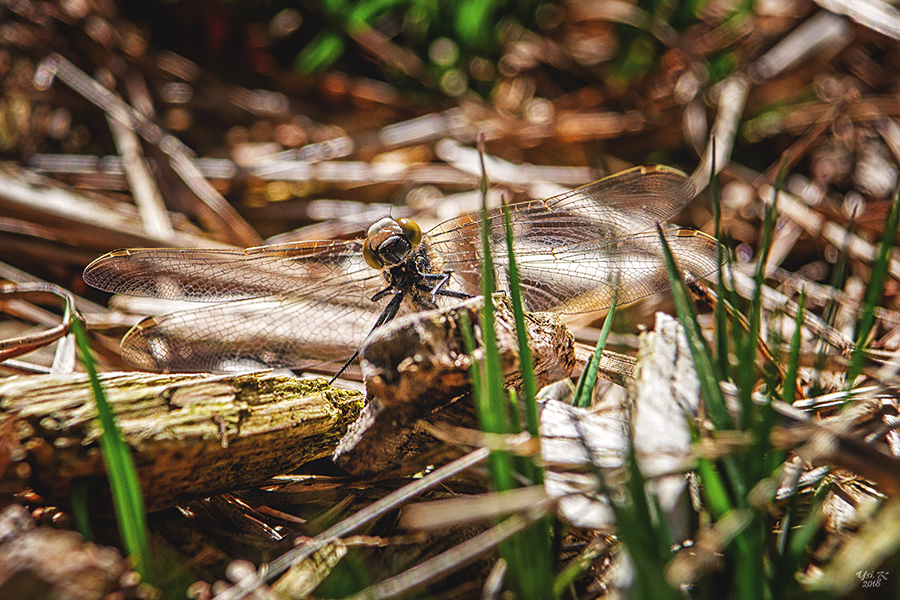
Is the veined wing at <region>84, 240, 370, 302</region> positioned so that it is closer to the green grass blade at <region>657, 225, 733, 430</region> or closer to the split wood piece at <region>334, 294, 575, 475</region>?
the split wood piece at <region>334, 294, 575, 475</region>

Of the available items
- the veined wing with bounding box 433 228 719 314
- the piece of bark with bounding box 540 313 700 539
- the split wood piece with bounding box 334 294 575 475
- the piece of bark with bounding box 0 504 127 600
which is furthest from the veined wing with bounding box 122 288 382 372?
the piece of bark with bounding box 540 313 700 539

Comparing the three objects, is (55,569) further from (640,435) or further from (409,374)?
(640,435)

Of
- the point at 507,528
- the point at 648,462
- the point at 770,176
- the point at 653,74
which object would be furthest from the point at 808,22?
the point at 507,528

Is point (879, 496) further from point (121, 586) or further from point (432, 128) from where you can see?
point (432, 128)

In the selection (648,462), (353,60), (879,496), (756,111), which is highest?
(353,60)

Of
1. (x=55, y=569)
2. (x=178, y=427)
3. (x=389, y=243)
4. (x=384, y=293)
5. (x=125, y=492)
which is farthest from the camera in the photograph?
(x=384, y=293)

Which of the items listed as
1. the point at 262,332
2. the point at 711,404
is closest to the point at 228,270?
the point at 262,332

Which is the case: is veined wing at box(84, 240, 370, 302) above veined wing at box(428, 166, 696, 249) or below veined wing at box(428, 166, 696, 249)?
above
